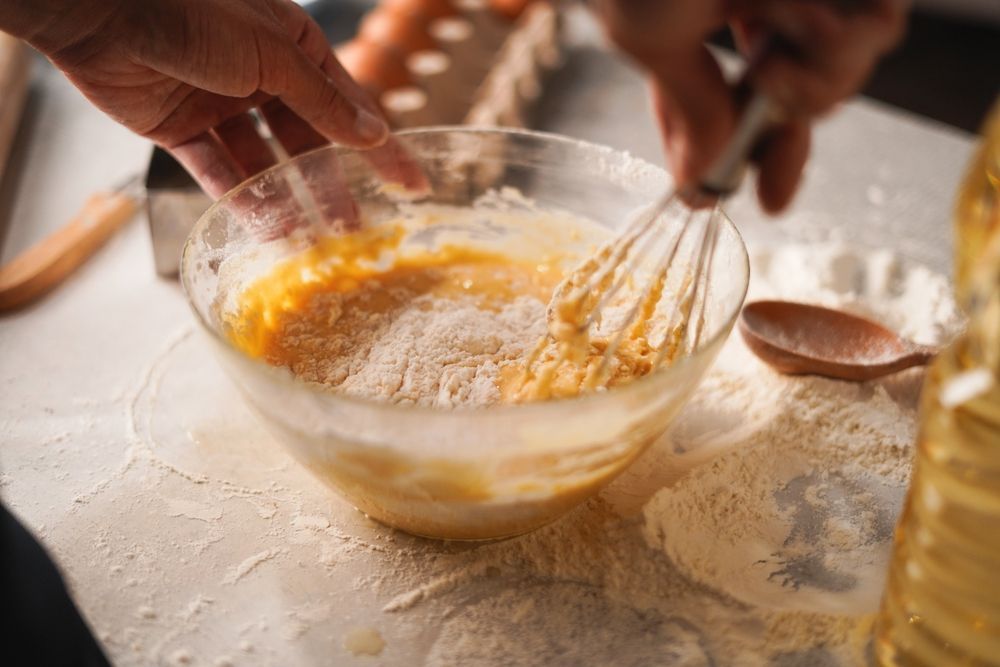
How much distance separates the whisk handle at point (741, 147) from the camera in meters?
0.54

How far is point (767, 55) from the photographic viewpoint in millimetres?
541

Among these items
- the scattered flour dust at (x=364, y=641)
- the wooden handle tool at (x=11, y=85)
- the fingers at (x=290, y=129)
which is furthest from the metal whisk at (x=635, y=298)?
the wooden handle tool at (x=11, y=85)

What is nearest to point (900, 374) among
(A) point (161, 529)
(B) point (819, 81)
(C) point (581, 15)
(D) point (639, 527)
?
(D) point (639, 527)

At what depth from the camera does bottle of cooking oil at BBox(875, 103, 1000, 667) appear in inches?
21.0

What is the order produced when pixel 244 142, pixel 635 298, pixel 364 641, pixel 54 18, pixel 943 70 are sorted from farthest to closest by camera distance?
pixel 943 70, pixel 244 142, pixel 635 298, pixel 54 18, pixel 364 641

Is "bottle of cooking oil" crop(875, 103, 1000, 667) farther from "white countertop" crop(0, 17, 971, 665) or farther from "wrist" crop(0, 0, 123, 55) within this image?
"wrist" crop(0, 0, 123, 55)

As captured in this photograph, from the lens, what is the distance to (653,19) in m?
0.49

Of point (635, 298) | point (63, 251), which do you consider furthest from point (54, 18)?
point (635, 298)

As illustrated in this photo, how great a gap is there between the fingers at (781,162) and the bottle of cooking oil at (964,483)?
0.11 meters

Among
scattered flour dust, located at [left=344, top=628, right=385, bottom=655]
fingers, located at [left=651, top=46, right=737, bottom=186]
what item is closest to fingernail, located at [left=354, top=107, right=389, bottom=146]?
fingers, located at [left=651, top=46, right=737, bottom=186]

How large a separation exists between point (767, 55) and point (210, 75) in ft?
1.92

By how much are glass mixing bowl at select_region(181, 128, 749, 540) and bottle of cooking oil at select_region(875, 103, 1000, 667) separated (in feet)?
0.59

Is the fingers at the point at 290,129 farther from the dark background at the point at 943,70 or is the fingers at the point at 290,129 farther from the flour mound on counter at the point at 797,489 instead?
the dark background at the point at 943,70

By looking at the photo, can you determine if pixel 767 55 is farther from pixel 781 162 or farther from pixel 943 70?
pixel 943 70
